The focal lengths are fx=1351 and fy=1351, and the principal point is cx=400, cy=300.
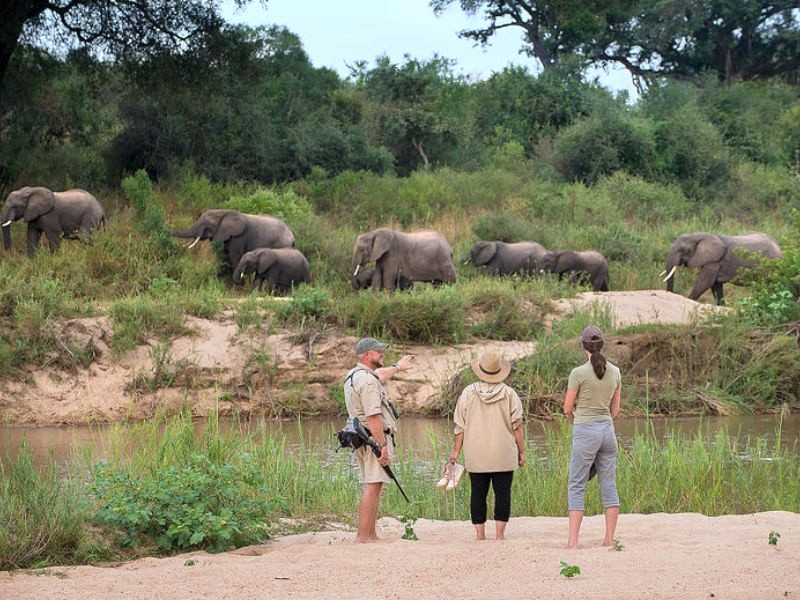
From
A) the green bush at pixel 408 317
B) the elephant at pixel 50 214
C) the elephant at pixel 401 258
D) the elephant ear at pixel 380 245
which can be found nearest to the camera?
the green bush at pixel 408 317

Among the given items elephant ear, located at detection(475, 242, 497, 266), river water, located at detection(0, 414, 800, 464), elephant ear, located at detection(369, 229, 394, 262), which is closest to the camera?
river water, located at detection(0, 414, 800, 464)

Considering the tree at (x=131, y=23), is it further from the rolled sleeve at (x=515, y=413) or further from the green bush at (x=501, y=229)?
the rolled sleeve at (x=515, y=413)

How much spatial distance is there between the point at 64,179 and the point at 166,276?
21.6 ft

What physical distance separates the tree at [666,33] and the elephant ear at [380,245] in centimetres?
2230

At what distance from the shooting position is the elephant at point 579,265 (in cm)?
2491

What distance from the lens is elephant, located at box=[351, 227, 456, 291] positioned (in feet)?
77.5

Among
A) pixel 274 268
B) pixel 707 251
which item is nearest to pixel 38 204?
pixel 274 268

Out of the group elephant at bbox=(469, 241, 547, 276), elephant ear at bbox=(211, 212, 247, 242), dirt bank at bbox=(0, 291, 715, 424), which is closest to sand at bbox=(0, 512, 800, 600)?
dirt bank at bbox=(0, 291, 715, 424)

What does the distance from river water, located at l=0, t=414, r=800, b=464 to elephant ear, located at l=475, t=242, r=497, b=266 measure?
7.35 meters

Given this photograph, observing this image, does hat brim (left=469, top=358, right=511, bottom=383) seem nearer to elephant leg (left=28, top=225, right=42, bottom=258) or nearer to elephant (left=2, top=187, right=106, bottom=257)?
elephant (left=2, top=187, right=106, bottom=257)

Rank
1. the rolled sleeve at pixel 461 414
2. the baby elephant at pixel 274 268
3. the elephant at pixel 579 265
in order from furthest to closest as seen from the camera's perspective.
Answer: the elephant at pixel 579 265
the baby elephant at pixel 274 268
the rolled sleeve at pixel 461 414

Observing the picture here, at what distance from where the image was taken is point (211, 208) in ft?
88.6

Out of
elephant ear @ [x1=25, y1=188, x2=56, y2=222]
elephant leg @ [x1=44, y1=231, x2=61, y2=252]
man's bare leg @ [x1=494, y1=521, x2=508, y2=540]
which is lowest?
man's bare leg @ [x1=494, y1=521, x2=508, y2=540]

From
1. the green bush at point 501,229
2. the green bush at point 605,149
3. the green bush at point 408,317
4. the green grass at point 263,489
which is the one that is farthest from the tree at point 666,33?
the green grass at point 263,489
